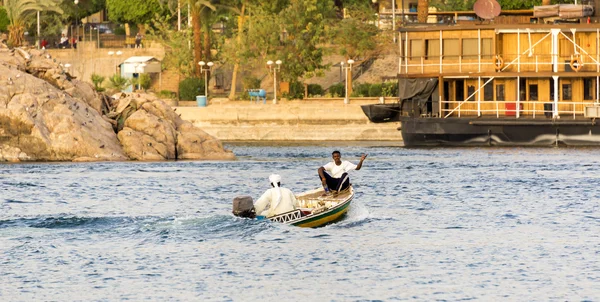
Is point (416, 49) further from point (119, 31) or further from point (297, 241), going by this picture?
point (119, 31)

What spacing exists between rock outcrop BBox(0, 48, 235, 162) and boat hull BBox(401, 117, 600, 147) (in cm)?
1066

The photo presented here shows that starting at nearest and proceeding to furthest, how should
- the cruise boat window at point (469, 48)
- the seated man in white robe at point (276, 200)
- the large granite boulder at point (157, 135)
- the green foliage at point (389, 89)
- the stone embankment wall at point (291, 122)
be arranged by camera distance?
the seated man in white robe at point (276, 200)
the large granite boulder at point (157, 135)
the cruise boat window at point (469, 48)
the stone embankment wall at point (291, 122)
the green foliage at point (389, 89)

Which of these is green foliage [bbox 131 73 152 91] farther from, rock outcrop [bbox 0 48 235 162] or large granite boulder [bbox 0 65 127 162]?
large granite boulder [bbox 0 65 127 162]

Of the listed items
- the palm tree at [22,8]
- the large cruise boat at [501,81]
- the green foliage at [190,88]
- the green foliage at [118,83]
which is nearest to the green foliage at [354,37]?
the green foliage at [190,88]

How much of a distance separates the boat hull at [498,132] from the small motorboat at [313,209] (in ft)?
100

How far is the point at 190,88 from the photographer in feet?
273

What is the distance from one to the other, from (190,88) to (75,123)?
98.6 feet

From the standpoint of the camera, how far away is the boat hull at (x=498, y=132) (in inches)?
2432

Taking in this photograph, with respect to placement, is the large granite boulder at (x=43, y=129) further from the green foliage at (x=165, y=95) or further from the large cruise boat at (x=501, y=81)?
the green foliage at (x=165, y=95)

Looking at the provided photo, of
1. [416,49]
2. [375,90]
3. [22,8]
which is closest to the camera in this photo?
[416,49]

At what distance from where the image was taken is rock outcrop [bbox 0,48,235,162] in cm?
5309

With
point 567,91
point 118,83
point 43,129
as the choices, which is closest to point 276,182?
point 43,129

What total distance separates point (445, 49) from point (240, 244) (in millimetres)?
37942

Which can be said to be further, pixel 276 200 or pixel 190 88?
pixel 190 88
